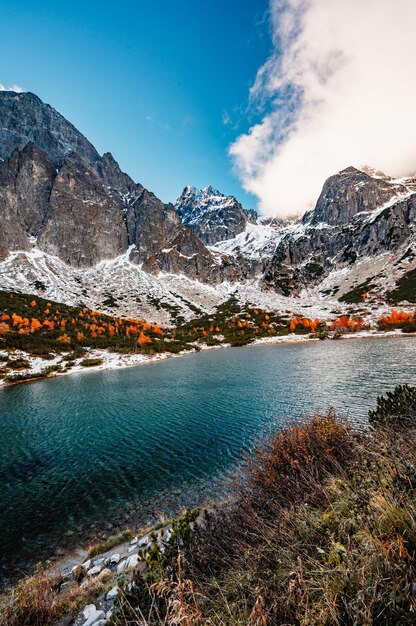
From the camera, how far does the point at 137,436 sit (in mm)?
20312

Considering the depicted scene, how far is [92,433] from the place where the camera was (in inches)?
861

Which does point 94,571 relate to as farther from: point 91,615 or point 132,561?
point 91,615

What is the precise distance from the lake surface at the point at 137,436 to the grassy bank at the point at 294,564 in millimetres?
5639

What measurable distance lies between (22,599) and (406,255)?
22998 centimetres

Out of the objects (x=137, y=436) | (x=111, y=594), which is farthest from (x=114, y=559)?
(x=137, y=436)

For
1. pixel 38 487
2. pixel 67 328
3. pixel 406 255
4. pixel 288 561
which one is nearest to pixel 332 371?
pixel 38 487

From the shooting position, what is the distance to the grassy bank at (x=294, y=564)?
112 inches

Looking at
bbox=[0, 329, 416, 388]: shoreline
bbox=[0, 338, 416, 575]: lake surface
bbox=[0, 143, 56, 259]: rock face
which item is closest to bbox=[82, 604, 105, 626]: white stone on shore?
bbox=[0, 338, 416, 575]: lake surface

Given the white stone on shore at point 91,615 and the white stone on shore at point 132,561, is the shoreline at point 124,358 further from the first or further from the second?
the white stone on shore at point 91,615

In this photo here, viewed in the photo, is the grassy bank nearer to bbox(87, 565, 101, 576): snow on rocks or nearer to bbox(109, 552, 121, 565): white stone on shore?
bbox(87, 565, 101, 576): snow on rocks

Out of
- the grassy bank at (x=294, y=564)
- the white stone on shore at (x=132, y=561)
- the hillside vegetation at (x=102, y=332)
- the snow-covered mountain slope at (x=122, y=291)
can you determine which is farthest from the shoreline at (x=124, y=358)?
the snow-covered mountain slope at (x=122, y=291)

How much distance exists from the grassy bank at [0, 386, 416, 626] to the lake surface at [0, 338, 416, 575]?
564 cm

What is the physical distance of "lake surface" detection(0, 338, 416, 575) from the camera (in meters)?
12.2

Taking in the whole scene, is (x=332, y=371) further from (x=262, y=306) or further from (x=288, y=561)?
(x=262, y=306)
